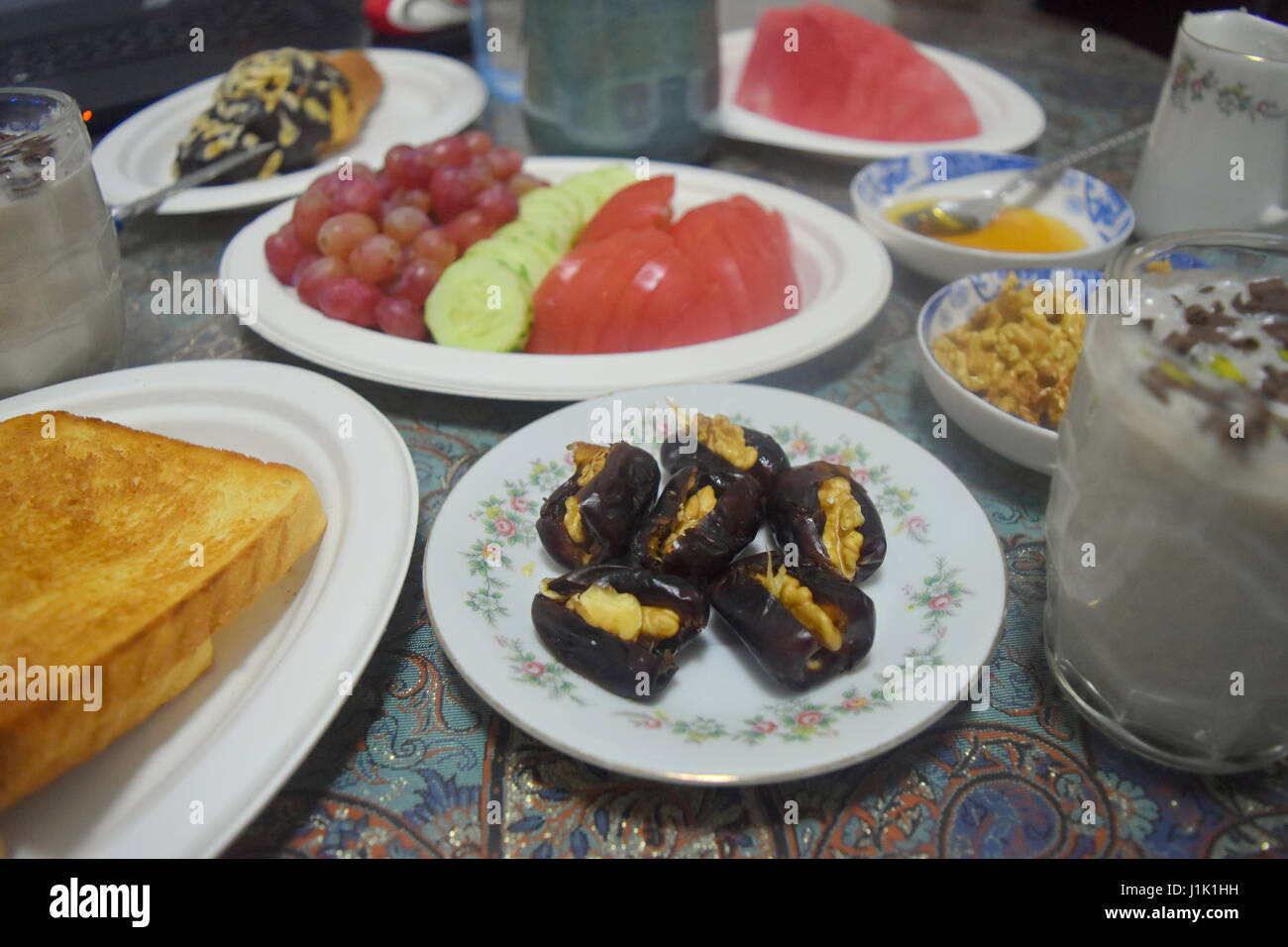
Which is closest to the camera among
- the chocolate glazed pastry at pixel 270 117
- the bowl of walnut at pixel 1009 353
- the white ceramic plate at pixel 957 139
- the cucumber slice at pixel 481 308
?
the bowl of walnut at pixel 1009 353

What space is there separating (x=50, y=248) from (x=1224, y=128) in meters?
1.88

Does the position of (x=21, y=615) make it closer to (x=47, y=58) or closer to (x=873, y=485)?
(x=873, y=485)

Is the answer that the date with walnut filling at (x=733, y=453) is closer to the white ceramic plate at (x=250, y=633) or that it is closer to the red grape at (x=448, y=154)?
the white ceramic plate at (x=250, y=633)

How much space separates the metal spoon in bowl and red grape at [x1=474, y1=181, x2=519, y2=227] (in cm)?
79

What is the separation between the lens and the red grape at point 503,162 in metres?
1.69

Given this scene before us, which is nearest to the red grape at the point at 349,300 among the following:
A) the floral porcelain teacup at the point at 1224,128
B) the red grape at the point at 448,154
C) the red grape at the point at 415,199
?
the red grape at the point at 415,199

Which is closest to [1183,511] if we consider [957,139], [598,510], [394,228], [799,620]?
[799,620]

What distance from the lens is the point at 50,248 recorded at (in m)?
1.17

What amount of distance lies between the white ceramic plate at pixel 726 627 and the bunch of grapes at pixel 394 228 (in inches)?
19.4

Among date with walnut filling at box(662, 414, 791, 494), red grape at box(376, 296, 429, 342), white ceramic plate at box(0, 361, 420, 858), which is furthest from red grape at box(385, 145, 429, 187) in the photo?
date with walnut filling at box(662, 414, 791, 494)

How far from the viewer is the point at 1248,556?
707 mm

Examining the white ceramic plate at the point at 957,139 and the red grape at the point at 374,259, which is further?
the white ceramic plate at the point at 957,139

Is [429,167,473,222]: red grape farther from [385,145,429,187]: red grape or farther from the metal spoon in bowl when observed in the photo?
the metal spoon in bowl
